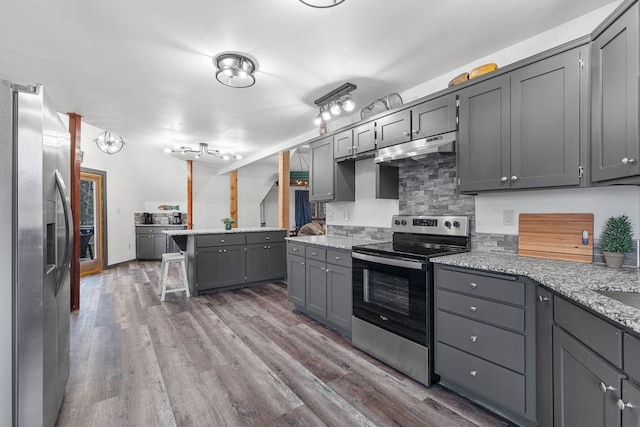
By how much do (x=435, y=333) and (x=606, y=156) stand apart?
4.66ft

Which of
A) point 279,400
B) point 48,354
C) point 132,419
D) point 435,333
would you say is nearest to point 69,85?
point 48,354

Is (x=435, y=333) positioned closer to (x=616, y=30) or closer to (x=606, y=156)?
(x=606, y=156)

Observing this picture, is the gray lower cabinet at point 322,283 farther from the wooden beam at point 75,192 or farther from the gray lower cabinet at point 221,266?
the wooden beam at point 75,192

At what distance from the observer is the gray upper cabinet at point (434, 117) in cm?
229

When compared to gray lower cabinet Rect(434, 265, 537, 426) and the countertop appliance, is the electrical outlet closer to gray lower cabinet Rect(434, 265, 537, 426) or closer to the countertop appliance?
the countertop appliance

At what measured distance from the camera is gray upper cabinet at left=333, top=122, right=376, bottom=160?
9.61 ft

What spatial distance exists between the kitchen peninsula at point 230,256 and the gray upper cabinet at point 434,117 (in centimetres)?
310

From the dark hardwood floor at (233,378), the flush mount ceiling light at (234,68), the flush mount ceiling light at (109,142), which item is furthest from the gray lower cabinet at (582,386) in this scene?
the flush mount ceiling light at (109,142)

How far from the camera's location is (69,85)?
300cm

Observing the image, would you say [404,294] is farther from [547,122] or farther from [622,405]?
[547,122]

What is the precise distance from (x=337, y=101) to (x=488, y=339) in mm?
A: 2464

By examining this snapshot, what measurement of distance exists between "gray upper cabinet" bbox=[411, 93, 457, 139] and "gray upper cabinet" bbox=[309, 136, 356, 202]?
1107mm

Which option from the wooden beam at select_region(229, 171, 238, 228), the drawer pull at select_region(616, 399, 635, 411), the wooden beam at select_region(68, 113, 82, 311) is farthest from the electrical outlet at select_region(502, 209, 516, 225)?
→ the wooden beam at select_region(229, 171, 238, 228)

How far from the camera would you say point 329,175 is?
3520 millimetres
